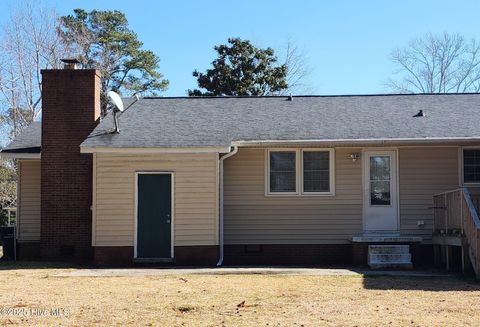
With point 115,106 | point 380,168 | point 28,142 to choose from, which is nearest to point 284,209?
point 380,168

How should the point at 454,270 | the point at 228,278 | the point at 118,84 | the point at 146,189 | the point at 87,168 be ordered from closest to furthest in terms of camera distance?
the point at 228,278
the point at 454,270
the point at 146,189
the point at 87,168
the point at 118,84

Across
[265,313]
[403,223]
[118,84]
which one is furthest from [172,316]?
[118,84]

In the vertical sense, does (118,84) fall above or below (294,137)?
above

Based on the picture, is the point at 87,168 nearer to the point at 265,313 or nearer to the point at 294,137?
the point at 294,137

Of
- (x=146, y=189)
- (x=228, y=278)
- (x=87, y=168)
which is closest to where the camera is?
(x=228, y=278)

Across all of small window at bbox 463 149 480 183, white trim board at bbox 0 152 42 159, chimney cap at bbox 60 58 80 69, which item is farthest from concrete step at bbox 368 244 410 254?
chimney cap at bbox 60 58 80 69

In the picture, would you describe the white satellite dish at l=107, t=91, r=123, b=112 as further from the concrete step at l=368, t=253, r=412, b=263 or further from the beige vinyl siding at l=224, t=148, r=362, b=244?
the concrete step at l=368, t=253, r=412, b=263

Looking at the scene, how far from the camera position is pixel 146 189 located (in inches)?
574

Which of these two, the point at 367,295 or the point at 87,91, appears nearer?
the point at 367,295

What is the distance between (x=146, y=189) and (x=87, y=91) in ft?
11.0

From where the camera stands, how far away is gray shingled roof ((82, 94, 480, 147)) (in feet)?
48.5

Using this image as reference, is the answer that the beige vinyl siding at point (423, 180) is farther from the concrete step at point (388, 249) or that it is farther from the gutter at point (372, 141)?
the concrete step at point (388, 249)

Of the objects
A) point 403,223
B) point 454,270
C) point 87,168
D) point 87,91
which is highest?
point 87,91

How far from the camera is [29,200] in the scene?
55.2 ft
